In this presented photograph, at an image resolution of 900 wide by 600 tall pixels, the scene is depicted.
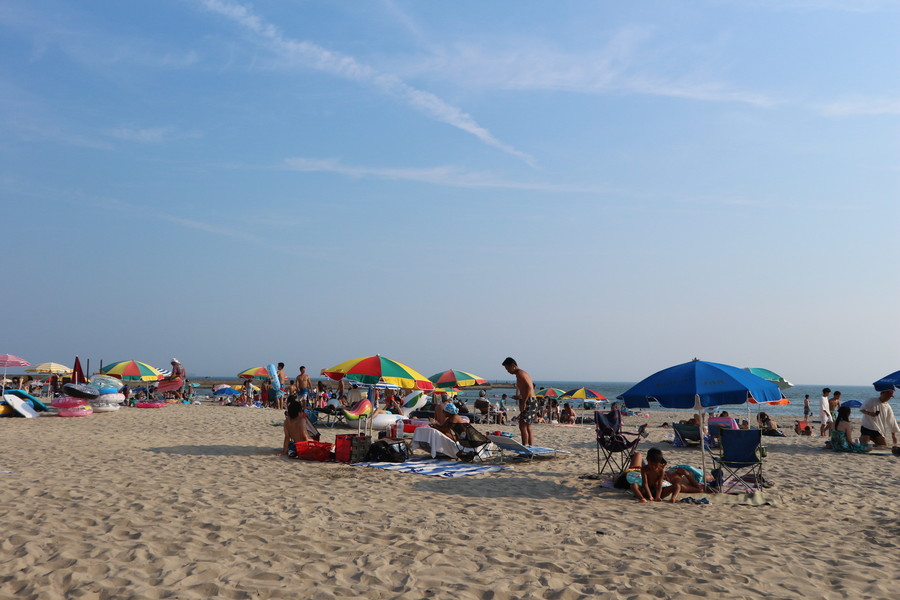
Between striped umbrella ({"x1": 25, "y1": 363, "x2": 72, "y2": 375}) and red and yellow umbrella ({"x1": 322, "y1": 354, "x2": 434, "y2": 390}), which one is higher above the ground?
striped umbrella ({"x1": 25, "y1": 363, "x2": 72, "y2": 375})

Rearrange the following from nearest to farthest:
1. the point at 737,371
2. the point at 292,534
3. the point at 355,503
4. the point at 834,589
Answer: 1. the point at 834,589
2. the point at 292,534
3. the point at 355,503
4. the point at 737,371

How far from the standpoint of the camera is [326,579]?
4.16 metres

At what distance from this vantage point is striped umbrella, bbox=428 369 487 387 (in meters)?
19.3

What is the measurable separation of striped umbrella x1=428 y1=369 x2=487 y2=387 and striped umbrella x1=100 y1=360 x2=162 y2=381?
393 inches

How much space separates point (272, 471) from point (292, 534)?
10.7ft

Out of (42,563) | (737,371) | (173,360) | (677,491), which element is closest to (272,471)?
(42,563)

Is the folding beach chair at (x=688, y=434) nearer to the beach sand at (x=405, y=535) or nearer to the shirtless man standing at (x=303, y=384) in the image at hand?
the beach sand at (x=405, y=535)

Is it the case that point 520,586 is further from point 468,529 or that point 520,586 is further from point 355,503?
point 355,503

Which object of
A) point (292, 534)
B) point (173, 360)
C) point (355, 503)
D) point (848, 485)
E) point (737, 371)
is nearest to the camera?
point (292, 534)

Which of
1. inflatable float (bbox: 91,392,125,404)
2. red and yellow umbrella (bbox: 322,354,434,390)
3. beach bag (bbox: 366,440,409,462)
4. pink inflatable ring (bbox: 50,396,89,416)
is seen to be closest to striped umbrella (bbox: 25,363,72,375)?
inflatable float (bbox: 91,392,125,404)

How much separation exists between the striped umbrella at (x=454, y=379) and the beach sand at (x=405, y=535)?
412 inches

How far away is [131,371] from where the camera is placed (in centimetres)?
2194

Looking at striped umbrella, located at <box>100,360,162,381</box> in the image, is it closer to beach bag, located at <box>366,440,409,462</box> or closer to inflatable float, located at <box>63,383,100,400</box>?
inflatable float, located at <box>63,383,100,400</box>

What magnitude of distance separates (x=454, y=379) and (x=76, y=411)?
1029 cm
